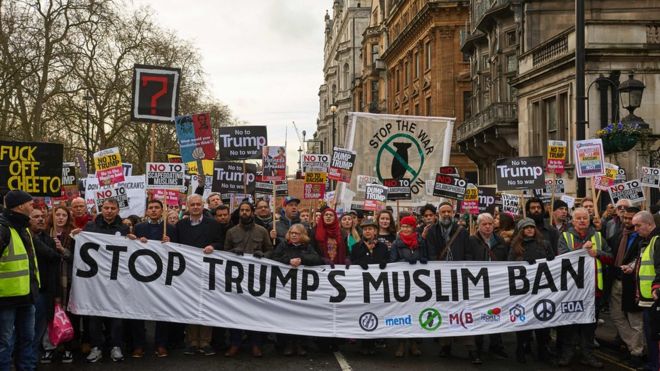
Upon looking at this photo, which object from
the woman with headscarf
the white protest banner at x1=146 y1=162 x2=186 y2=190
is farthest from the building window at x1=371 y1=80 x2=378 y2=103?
the woman with headscarf

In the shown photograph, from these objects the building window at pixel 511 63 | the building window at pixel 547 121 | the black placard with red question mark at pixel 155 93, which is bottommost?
the black placard with red question mark at pixel 155 93

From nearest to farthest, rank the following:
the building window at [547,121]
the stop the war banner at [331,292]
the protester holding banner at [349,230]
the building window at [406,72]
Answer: the stop the war banner at [331,292], the protester holding banner at [349,230], the building window at [547,121], the building window at [406,72]

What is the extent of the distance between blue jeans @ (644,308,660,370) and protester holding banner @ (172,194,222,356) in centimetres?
484

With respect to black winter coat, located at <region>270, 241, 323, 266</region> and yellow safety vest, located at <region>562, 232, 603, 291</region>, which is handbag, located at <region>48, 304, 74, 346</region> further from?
yellow safety vest, located at <region>562, 232, 603, 291</region>

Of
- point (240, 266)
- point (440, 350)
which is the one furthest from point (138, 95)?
point (440, 350)

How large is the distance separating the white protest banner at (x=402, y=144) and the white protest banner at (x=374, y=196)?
0.45 metres

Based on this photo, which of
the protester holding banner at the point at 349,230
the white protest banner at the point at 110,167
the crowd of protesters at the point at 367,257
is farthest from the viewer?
the white protest banner at the point at 110,167

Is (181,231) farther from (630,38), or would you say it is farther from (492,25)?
(492,25)

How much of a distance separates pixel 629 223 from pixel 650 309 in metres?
2.10

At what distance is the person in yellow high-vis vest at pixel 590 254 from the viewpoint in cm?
974

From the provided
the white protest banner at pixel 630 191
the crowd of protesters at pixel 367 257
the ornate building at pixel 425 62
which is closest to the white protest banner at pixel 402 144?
the white protest banner at pixel 630 191

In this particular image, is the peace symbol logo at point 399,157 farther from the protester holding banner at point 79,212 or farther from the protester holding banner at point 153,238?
the protester holding banner at point 79,212

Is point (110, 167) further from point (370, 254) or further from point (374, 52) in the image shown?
point (374, 52)

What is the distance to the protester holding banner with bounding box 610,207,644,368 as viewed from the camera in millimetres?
9617
